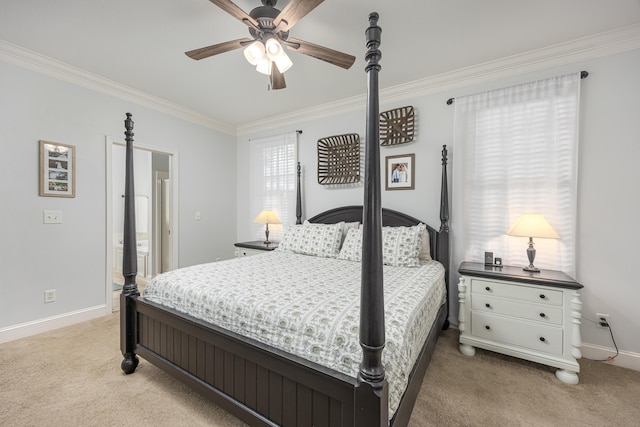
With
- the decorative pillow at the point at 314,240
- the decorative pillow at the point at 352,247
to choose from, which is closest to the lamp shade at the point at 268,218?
the decorative pillow at the point at 314,240

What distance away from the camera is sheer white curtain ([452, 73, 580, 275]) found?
2.28 metres

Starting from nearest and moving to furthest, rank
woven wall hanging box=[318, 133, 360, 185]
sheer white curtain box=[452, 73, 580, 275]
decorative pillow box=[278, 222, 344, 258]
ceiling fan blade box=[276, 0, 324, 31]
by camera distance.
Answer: ceiling fan blade box=[276, 0, 324, 31]
sheer white curtain box=[452, 73, 580, 275]
decorative pillow box=[278, 222, 344, 258]
woven wall hanging box=[318, 133, 360, 185]

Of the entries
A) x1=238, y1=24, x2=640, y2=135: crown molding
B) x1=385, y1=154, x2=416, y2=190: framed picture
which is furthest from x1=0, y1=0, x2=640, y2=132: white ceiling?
x1=385, y1=154, x2=416, y2=190: framed picture

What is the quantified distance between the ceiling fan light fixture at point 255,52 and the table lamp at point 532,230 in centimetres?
237

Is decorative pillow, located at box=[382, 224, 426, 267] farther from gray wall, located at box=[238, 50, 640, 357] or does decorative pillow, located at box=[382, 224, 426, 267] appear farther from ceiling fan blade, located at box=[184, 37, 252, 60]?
ceiling fan blade, located at box=[184, 37, 252, 60]

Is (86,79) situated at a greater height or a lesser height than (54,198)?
greater

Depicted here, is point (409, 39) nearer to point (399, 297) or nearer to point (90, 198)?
point (399, 297)

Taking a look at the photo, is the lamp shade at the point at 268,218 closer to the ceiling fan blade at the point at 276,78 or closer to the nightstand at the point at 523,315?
the ceiling fan blade at the point at 276,78

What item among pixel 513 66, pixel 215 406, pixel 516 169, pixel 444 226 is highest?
pixel 513 66

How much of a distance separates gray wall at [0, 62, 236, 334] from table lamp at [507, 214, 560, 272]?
4045mm

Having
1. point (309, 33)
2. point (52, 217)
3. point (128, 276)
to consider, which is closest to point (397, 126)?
point (309, 33)

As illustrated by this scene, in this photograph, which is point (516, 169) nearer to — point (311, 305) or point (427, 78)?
point (427, 78)

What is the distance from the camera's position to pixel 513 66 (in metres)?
2.51

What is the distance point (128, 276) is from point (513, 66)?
3727 mm
